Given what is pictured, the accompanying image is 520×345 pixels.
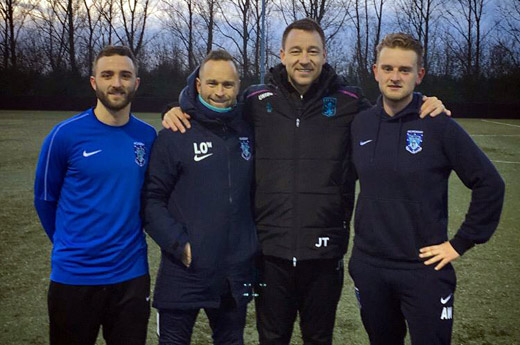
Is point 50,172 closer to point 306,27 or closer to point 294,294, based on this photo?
point 294,294

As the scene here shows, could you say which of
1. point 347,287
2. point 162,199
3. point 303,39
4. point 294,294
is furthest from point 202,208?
point 347,287

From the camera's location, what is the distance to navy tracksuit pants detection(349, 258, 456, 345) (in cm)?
261

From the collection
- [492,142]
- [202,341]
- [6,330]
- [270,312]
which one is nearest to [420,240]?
[270,312]

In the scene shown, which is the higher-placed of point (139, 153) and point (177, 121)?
point (177, 121)

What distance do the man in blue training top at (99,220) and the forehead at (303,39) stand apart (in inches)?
40.4

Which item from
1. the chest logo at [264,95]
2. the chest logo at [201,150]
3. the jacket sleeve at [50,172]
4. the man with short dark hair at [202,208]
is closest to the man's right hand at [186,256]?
the man with short dark hair at [202,208]

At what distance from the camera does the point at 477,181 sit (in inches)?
102

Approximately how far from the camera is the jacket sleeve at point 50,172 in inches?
105

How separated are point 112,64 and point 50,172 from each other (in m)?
0.71

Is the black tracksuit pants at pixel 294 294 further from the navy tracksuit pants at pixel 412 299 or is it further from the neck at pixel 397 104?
the neck at pixel 397 104

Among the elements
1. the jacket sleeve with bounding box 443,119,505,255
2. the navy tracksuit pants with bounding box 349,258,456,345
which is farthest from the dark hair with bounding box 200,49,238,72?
the navy tracksuit pants with bounding box 349,258,456,345

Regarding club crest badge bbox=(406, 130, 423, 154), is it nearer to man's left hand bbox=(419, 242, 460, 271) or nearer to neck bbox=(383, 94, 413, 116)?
neck bbox=(383, 94, 413, 116)

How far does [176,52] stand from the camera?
142 feet

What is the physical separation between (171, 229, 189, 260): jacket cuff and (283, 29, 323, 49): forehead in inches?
52.7
